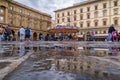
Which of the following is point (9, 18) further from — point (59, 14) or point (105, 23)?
point (105, 23)

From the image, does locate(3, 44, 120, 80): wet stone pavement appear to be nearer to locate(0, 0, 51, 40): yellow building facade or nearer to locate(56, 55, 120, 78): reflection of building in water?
locate(56, 55, 120, 78): reflection of building in water

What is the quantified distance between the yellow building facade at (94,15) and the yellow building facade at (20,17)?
8.83 meters

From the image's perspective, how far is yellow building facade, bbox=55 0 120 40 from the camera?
183 ft

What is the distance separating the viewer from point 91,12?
2468 inches

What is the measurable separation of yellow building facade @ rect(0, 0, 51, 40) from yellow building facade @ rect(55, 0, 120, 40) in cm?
883

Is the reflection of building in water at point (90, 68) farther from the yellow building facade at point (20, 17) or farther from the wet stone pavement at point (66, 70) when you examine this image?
the yellow building facade at point (20, 17)

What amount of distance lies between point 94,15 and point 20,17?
24.4 m

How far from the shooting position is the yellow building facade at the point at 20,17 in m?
52.1

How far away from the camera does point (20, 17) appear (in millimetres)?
62344

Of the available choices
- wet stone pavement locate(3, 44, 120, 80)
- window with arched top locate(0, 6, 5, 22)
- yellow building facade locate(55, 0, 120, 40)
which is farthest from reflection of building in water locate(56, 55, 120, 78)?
yellow building facade locate(55, 0, 120, 40)

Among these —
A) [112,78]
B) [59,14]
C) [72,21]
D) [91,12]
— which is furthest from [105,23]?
[112,78]

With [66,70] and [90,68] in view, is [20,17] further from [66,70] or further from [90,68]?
[66,70]

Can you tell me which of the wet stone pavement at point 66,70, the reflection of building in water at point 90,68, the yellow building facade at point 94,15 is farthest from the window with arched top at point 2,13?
the reflection of building in water at point 90,68

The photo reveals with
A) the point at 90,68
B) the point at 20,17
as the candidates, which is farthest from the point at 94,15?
the point at 90,68
